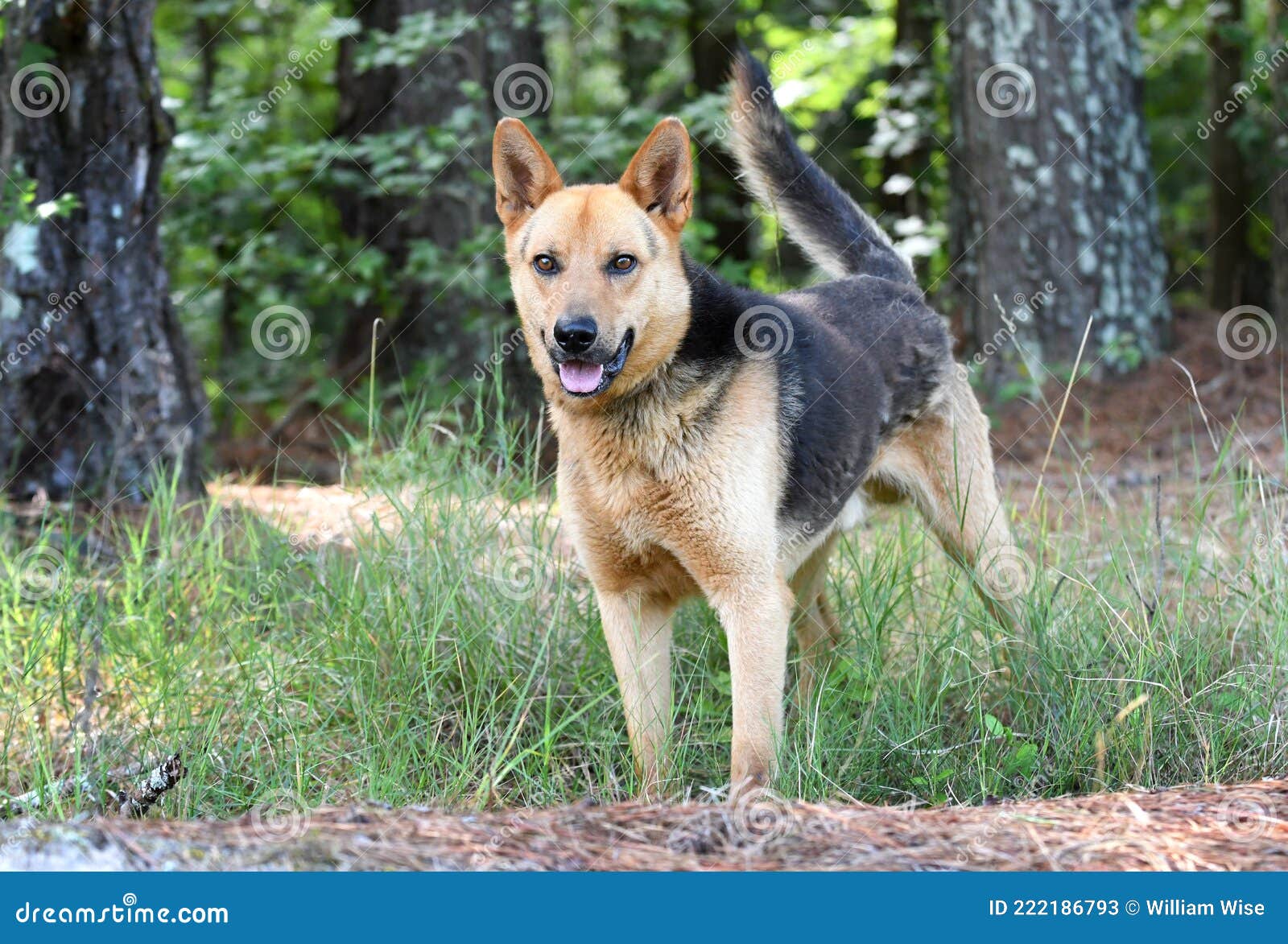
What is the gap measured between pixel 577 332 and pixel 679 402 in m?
0.46

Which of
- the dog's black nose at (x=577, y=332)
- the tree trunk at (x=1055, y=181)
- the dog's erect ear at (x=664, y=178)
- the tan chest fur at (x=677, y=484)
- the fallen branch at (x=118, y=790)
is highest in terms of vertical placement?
the tree trunk at (x=1055, y=181)

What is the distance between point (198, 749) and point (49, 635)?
1.06 meters

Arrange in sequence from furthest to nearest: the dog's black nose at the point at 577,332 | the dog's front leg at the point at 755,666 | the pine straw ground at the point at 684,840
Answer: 1. the dog's front leg at the point at 755,666
2. the dog's black nose at the point at 577,332
3. the pine straw ground at the point at 684,840

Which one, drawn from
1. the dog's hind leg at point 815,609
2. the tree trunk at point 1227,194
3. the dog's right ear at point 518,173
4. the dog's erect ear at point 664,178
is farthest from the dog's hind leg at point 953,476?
the tree trunk at point 1227,194

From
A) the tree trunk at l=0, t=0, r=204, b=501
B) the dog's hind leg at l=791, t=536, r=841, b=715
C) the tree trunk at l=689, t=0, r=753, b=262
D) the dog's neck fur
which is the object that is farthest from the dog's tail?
the tree trunk at l=689, t=0, r=753, b=262

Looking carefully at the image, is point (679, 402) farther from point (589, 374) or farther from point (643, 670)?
point (643, 670)

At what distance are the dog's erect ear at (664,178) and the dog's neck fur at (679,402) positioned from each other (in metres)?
0.16

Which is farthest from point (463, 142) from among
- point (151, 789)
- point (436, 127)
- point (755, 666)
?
point (151, 789)

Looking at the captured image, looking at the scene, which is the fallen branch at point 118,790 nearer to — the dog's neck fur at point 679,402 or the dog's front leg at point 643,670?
the dog's front leg at point 643,670

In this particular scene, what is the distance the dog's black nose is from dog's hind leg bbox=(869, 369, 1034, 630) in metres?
1.61

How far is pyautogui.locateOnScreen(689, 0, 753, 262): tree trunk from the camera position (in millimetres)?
11492

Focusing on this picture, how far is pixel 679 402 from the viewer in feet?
12.8

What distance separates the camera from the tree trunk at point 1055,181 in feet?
26.0

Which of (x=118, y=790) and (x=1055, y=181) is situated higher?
(x=1055, y=181)
